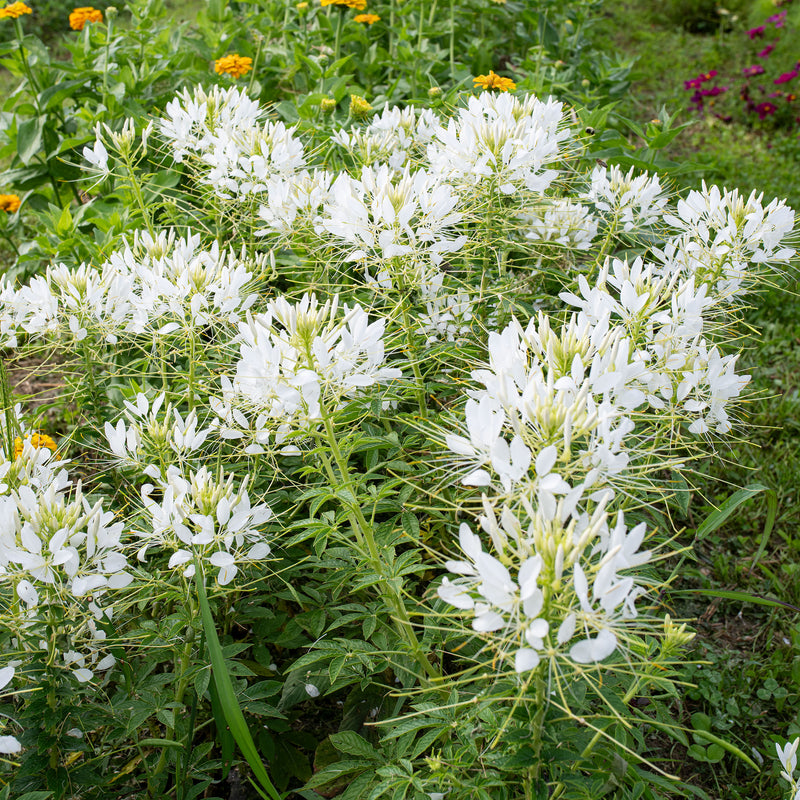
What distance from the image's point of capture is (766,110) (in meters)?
5.34

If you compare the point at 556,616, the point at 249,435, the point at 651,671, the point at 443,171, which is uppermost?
the point at 443,171

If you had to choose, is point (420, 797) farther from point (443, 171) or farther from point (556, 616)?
point (443, 171)

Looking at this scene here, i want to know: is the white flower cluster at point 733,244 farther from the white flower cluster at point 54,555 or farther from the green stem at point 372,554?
the white flower cluster at point 54,555

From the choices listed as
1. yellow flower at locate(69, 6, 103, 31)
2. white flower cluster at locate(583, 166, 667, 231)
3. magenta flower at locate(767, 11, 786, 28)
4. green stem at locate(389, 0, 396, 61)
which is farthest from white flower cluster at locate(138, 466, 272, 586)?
magenta flower at locate(767, 11, 786, 28)

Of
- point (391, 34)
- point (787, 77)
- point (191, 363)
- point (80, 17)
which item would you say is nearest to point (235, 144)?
point (191, 363)

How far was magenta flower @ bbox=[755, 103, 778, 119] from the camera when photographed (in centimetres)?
534

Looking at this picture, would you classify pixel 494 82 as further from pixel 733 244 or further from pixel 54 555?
pixel 54 555

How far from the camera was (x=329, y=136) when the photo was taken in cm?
268

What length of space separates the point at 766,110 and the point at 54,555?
19.7ft

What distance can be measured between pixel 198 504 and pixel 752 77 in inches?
264

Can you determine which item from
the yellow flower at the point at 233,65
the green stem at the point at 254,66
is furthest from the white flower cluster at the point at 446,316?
the green stem at the point at 254,66

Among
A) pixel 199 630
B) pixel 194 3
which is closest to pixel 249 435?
pixel 199 630

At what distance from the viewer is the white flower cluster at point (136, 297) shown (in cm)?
172

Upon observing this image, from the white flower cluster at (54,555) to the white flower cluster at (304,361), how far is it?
382mm
